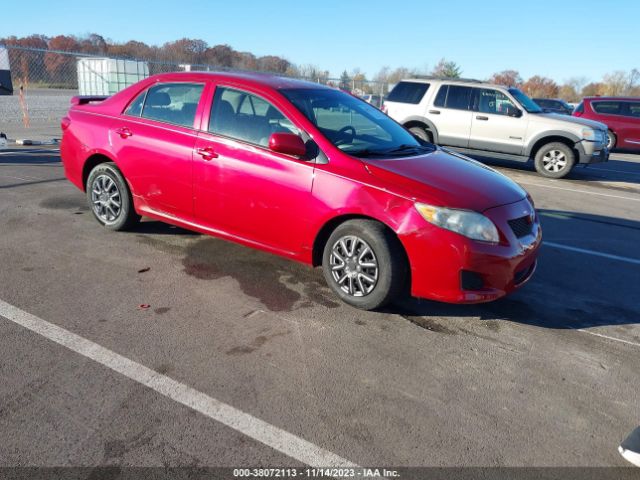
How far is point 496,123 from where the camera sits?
37.3 feet

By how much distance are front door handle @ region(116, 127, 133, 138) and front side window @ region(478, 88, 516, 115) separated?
876cm

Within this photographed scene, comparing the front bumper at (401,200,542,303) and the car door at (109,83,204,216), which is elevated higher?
the car door at (109,83,204,216)

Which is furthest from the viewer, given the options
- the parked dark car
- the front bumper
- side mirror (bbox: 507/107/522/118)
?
the parked dark car

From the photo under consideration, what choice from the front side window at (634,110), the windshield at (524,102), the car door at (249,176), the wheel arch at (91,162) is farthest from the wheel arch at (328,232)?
the front side window at (634,110)

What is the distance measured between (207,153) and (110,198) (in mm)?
1529

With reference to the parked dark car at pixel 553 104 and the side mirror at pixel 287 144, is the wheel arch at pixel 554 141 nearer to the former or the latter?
the side mirror at pixel 287 144

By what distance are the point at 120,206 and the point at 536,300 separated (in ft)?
13.6

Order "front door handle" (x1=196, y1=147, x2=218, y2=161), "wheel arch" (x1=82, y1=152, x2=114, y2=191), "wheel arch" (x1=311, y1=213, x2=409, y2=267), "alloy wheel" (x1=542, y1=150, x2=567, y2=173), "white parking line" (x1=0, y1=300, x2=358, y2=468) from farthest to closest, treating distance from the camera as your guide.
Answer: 1. "alloy wheel" (x1=542, y1=150, x2=567, y2=173)
2. "wheel arch" (x1=82, y1=152, x2=114, y2=191)
3. "front door handle" (x1=196, y1=147, x2=218, y2=161)
4. "wheel arch" (x1=311, y1=213, x2=409, y2=267)
5. "white parking line" (x1=0, y1=300, x2=358, y2=468)

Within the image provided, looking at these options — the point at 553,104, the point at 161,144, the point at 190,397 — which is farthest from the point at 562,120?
the point at 553,104

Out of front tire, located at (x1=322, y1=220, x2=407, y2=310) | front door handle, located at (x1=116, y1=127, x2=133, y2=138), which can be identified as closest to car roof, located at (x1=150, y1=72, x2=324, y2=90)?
front door handle, located at (x1=116, y1=127, x2=133, y2=138)

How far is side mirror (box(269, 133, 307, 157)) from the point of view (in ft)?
12.9

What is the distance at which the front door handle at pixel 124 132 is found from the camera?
501 centimetres

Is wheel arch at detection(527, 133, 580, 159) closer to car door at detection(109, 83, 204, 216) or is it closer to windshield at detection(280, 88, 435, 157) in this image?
windshield at detection(280, 88, 435, 157)

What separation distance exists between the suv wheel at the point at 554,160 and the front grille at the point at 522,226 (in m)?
7.76
